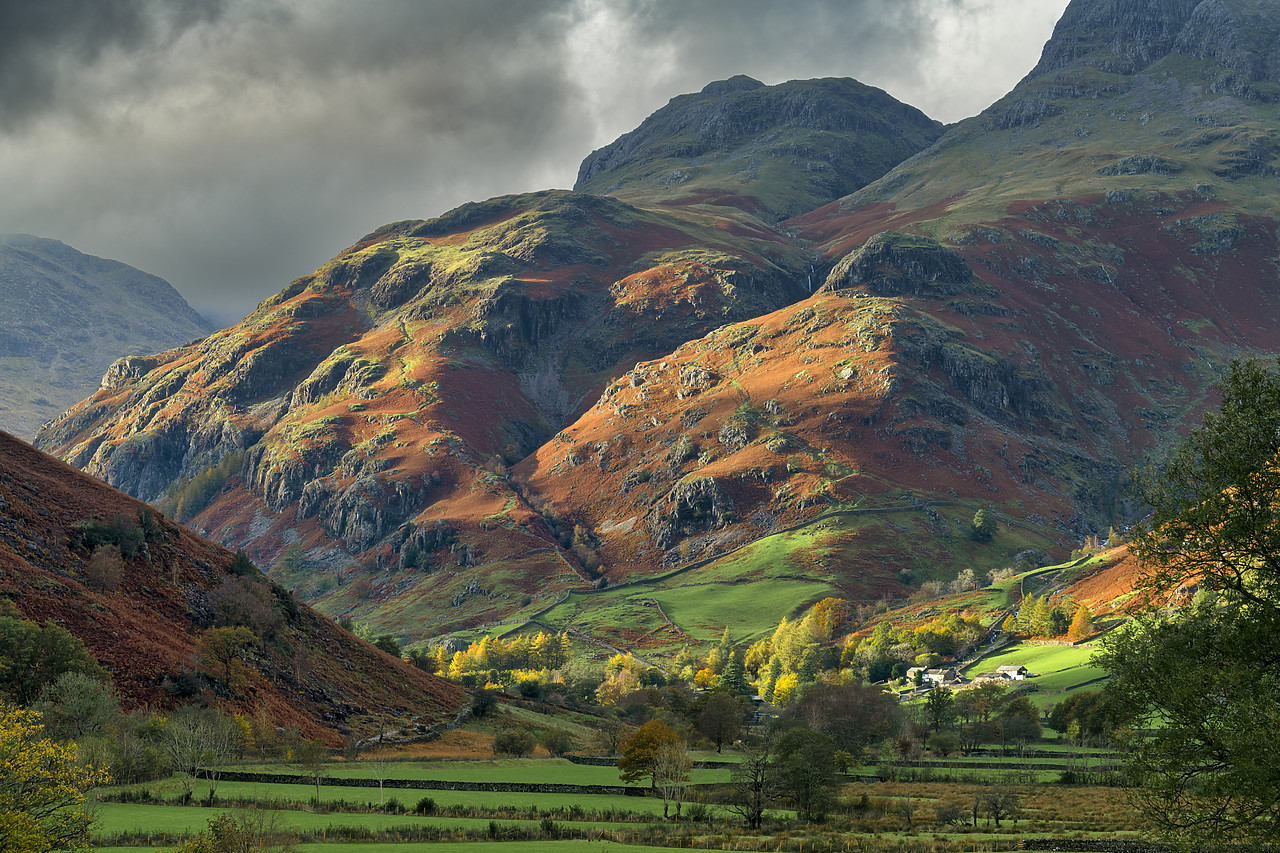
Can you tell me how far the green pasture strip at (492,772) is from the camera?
6956 centimetres

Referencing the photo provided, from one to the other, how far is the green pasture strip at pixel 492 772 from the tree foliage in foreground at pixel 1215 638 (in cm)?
5206

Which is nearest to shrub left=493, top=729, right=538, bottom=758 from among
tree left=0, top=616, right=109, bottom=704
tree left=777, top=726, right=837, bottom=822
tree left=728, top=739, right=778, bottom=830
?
tree left=777, top=726, right=837, bottom=822

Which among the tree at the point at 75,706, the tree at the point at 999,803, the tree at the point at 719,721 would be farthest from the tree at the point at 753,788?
the tree at the point at 719,721

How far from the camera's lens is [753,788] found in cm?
6222

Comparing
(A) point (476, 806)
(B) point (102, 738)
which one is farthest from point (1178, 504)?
(B) point (102, 738)

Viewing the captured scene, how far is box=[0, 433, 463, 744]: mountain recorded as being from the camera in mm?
78062

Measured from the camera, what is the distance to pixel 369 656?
368 ft

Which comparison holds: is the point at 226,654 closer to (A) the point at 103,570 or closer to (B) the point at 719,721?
(A) the point at 103,570

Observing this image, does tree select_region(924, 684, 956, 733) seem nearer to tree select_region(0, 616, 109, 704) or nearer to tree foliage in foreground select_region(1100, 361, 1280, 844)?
tree foliage in foreground select_region(1100, 361, 1280, 844)

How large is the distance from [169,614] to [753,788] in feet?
209

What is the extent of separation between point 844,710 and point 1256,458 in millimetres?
92214

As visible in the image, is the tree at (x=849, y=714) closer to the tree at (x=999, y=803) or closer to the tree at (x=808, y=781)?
the tree at (x=808, y=781)

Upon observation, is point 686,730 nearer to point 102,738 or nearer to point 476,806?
point 476,806

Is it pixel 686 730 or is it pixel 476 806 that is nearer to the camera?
pixel 476 806
